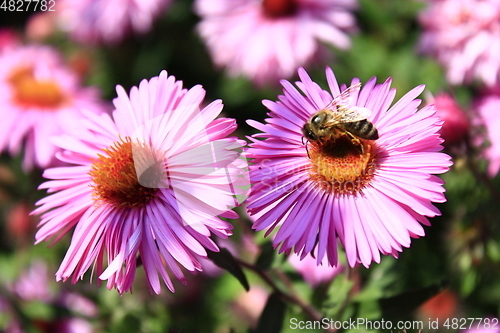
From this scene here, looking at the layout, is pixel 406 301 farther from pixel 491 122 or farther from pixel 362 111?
pixel 491 122

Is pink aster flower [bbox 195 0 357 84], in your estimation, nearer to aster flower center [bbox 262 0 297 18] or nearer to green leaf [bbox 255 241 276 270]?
aster flower center [bbox 262 0 297 18]

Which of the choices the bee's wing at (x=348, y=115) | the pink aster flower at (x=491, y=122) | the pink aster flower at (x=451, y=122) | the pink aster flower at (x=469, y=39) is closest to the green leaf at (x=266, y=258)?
the bee's wing at (x=348, y=115)

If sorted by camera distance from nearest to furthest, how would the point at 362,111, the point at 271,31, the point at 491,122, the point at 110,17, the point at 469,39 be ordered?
the point at 362,111 < the point at 491,122 < the point at 469,39 < the point at 271,31 < the point at 110,17

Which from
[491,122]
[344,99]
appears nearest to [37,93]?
[344,99]

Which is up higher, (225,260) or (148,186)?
(148,186)

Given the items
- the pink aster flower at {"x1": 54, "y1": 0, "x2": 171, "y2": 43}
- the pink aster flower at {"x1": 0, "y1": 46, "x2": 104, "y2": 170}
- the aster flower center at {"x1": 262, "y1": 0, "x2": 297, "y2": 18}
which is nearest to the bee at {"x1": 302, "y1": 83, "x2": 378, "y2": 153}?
the pink aster flower at {"x1": 0, "y1": 46, "x2": 104, "y2": 170}

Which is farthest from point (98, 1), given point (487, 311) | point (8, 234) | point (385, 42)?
point (487, 311)

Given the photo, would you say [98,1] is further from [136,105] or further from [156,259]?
[156,259]
